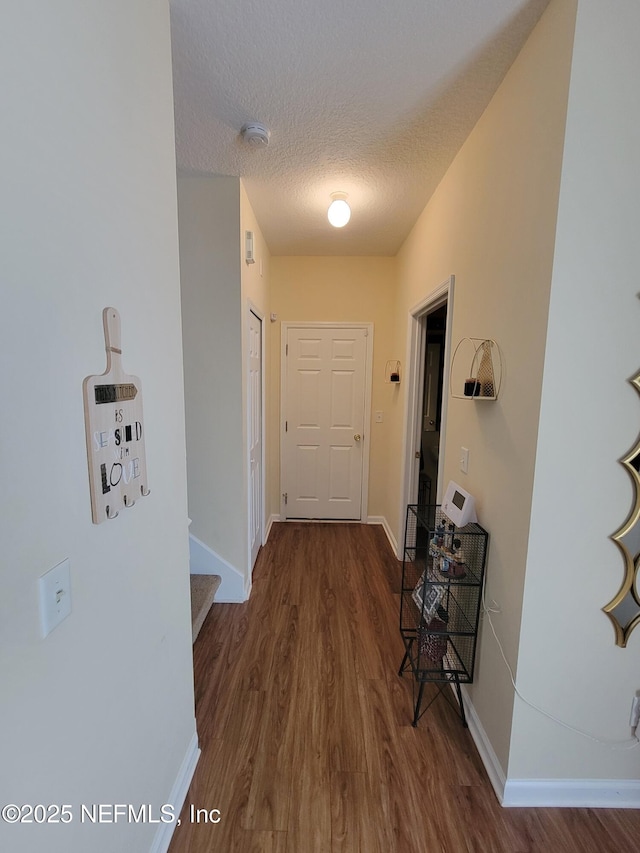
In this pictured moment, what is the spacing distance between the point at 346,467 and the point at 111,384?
3.01 metres

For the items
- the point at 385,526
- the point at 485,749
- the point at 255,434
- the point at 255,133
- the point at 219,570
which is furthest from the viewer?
the point at 385,526

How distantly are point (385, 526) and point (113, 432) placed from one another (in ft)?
10.3

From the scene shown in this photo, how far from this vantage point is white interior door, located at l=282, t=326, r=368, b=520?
11.6ft

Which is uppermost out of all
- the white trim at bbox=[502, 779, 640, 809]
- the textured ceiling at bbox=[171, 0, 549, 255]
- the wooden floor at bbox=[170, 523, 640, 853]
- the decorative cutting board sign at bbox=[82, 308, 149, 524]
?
the textured ceiling at bbox=[171, 0, 549, 255]

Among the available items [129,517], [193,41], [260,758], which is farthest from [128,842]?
[193,41]

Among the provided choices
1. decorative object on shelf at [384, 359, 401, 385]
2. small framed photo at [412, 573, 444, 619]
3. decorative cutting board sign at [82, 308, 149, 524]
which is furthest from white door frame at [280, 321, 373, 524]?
decorative cutting board sign at [82, 308, 149, 524]

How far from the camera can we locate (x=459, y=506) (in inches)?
63.0

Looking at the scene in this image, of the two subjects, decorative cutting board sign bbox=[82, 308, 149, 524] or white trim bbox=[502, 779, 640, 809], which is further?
white trim bbox=[502, 779, 640, 809]

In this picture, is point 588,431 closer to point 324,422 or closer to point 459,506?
point 459,506

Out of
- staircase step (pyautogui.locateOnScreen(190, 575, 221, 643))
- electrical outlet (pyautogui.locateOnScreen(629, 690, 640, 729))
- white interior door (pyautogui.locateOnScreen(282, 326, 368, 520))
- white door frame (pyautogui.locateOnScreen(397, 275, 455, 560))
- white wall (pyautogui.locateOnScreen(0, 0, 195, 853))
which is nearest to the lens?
white wall (pyautogui.locateOnScreen(0, 0, 195, 853))

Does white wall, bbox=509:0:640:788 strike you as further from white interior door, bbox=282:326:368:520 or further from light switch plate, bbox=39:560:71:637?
white interior door, bbox=282:326:368:520

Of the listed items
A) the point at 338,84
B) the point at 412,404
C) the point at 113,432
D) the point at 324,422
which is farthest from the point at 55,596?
the point at 324,422

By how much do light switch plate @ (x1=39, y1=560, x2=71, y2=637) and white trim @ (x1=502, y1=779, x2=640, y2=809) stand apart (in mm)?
1599

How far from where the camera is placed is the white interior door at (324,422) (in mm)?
3547
